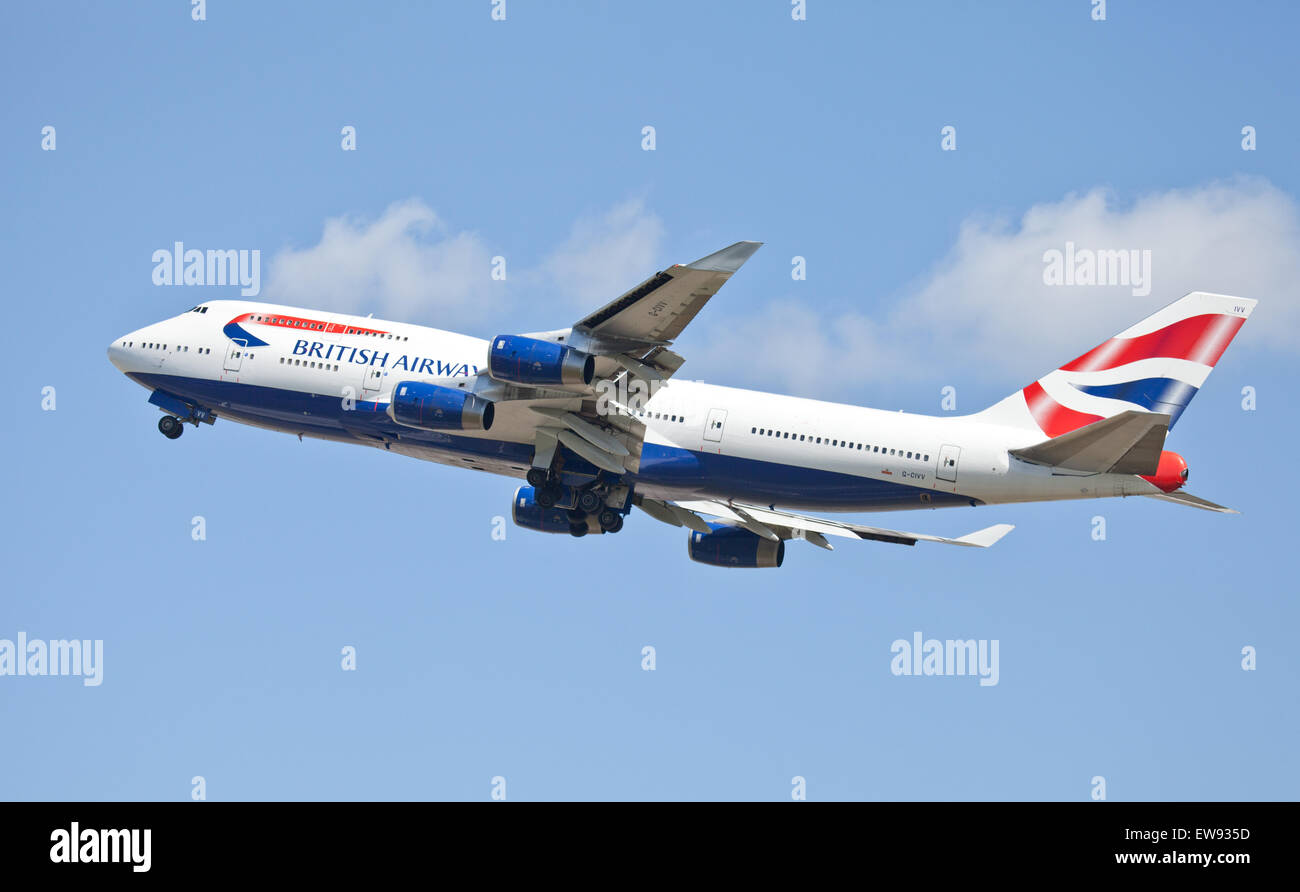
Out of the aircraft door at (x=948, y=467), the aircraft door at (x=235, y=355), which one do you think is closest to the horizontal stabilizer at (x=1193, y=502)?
the aircraft door at (x=948, y=467)

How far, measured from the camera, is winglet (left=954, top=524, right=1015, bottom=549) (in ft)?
143

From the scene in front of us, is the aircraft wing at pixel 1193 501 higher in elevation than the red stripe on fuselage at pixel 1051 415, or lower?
lower

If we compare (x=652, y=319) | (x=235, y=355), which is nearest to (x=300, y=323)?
(x=235, y=355)

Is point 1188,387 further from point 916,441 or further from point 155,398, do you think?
point 155,398

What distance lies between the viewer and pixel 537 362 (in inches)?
1436

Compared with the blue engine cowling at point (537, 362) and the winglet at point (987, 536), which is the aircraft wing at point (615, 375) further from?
the winglet at point (987, 536)

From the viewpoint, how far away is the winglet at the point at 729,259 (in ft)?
107

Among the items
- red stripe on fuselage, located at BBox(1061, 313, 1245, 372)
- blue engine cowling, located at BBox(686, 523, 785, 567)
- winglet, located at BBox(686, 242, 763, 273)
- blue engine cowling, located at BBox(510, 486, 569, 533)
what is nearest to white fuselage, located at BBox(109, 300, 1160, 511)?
blue engine cowling, located at BBox(510, 486, 569, 533)

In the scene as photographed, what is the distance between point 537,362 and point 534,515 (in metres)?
10.2

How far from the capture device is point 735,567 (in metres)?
47.3

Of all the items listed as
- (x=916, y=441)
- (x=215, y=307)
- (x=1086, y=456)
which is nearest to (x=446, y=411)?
(x=215, y=307)

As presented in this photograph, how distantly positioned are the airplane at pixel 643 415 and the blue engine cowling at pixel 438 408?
0.16ft

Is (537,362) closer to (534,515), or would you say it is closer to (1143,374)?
(534,515)

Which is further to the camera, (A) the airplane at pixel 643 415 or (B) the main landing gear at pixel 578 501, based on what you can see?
(B) the main landing gear at pixel 578 501
